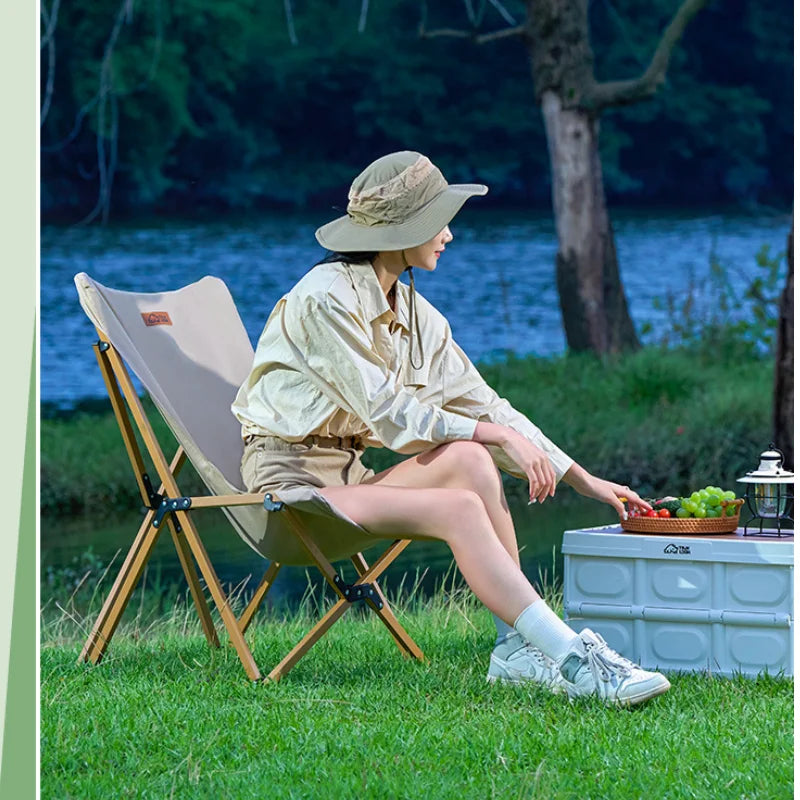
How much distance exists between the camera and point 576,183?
29.2ft

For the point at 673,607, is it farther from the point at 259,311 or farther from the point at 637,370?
the point at 259,311

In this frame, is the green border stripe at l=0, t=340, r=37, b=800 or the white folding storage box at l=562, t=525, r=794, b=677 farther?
the white folding storage box at l=562, t=525, r=794, b=677

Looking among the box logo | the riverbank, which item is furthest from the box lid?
the riverbank

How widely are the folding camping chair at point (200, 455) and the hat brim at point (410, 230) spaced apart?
497 mm

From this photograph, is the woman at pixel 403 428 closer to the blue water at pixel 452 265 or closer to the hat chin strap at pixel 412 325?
the hat chin strap at pixel 412 325

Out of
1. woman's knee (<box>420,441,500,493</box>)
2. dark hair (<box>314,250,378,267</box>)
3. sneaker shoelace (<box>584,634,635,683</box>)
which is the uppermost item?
dark hair (<box>314,250,378,267</box>)

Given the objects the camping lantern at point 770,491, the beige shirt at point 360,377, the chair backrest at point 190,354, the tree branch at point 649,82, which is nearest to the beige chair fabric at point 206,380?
the chair backrest at point 190,354

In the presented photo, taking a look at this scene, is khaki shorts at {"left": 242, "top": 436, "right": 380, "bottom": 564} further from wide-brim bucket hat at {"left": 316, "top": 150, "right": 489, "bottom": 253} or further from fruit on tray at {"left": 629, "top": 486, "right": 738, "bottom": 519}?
fruit on tray at {"left": 629, "top": 486, "right": 738, "bottom": 519}

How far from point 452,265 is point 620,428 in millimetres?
6067

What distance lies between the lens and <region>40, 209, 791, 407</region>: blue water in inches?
492

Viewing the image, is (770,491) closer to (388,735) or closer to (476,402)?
(476,402)

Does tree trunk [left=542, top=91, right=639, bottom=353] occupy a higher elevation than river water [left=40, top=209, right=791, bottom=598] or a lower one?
higher

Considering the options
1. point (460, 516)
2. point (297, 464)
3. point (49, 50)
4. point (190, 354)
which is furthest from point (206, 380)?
point (49, 50)

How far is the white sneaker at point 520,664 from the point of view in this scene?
2.76 m
